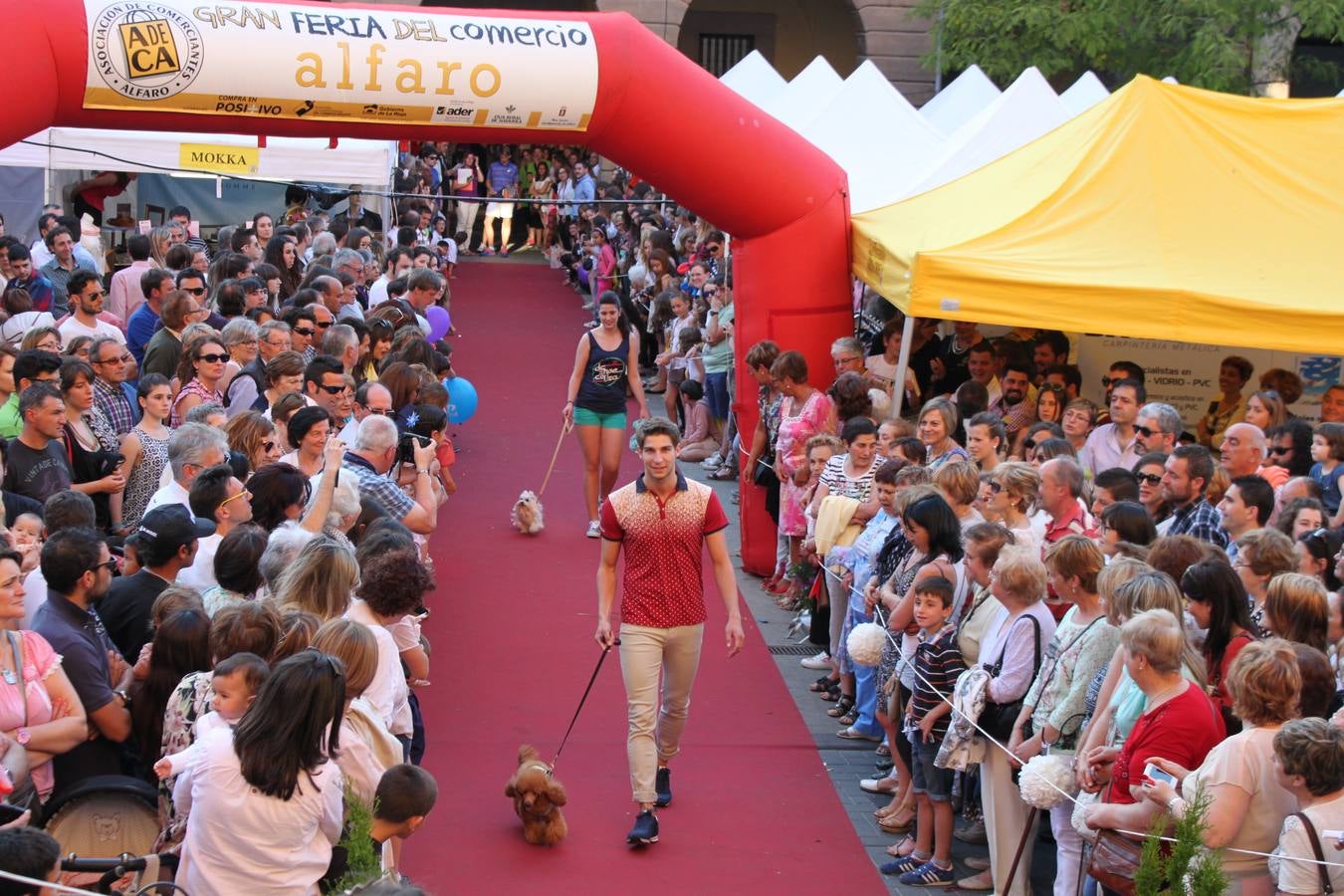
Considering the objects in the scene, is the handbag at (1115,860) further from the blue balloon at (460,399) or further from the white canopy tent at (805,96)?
the white canopy tent at (805,96)

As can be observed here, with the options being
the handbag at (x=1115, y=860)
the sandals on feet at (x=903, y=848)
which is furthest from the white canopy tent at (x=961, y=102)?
the handbag at (x=1115, y=860)

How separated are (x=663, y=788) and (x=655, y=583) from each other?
1.08 m

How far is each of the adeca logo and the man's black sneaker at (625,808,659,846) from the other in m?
5.06

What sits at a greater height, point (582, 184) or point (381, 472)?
point (582, 184)

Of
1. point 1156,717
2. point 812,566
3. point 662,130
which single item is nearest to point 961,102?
point 662,130

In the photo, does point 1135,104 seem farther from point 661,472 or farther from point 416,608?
point 416,608

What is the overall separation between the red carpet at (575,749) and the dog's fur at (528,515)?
4.2 inches

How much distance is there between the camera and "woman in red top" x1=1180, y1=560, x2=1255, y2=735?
17.8 ft

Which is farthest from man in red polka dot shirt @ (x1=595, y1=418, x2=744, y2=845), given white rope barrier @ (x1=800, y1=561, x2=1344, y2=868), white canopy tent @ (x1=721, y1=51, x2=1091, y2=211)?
white canopy tent @ (x1=721, y1=51, x2=1091, y2=211)

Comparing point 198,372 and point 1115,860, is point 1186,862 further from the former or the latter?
point 198,372

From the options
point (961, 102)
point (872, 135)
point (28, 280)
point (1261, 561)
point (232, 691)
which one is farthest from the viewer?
point (961, 102)

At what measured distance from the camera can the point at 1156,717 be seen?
200 inches

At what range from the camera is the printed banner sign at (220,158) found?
48.4 feet

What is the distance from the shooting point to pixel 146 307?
418 inches
